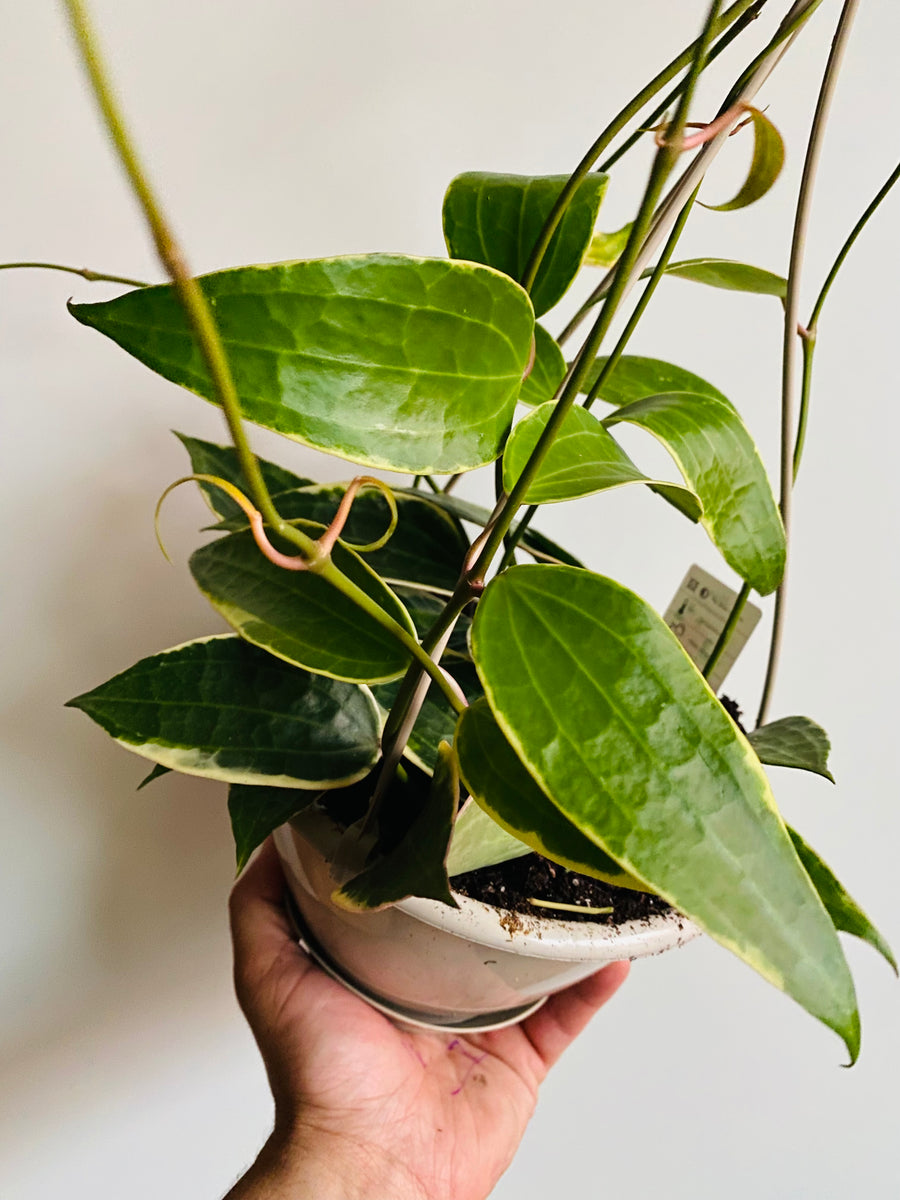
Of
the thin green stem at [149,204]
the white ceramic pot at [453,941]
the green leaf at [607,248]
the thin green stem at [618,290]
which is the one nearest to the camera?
the thin green stem at [149,204]

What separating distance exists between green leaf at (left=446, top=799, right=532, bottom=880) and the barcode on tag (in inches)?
7.5

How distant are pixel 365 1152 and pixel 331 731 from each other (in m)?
0.34

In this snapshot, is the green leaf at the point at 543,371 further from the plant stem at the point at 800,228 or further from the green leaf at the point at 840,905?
the green leaf at the point at 840,905

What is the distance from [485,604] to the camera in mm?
300

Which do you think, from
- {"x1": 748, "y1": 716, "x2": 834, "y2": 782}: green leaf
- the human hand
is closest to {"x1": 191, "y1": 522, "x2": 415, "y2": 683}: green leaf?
A: {"x1": 748, "y1": 716, "x2": 834, "y2": 782}: green leaf

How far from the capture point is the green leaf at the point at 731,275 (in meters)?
0.48

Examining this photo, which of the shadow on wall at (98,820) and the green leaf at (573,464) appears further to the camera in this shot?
the shadow on wall at (98,820)

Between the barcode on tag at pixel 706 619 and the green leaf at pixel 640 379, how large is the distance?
15cm

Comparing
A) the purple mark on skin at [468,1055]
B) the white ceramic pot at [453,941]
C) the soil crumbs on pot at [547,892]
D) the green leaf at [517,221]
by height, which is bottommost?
the purple mark on skin at [468,1055]

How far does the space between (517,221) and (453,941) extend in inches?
14.3

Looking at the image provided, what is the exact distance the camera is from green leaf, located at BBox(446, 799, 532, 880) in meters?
0.39

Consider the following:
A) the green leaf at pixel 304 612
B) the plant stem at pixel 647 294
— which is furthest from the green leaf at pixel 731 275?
the green leaf at pixel 304 612

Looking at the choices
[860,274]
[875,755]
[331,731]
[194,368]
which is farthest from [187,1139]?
[860,274]

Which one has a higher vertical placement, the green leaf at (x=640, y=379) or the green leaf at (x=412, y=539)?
the green leaf at (x=640, y=379)
